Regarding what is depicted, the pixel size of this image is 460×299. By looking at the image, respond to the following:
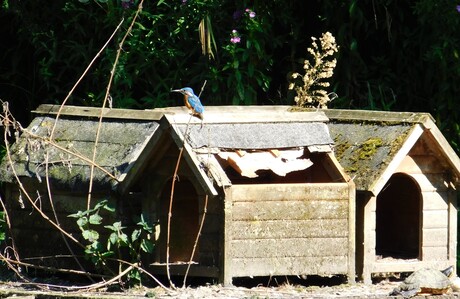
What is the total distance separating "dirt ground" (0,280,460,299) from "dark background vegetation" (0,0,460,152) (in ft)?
11.0

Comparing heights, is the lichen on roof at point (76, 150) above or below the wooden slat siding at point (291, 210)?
above

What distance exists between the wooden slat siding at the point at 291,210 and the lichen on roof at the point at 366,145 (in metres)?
0.29

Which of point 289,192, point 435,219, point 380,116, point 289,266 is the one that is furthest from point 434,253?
point 289,192

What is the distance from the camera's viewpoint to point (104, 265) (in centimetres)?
993

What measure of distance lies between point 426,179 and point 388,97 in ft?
10.3

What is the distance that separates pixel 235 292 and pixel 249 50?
154 inches

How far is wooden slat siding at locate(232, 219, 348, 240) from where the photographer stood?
9633 mm

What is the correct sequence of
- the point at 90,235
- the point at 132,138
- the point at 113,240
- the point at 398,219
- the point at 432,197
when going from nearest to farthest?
1. the point at 113,240
2. the point at 90,235
3. the point at 132,138
4. the point at 432,197
5. the point at 398,219

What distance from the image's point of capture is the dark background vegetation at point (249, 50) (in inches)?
506

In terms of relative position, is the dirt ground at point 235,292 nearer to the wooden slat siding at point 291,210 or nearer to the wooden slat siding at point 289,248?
the wooden slat siding at point 289,248

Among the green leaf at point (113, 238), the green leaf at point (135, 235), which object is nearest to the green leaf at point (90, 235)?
the green leaf at point (113, 238)

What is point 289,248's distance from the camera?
978 centimetres

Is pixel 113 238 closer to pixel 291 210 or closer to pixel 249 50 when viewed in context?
pixel 291 210

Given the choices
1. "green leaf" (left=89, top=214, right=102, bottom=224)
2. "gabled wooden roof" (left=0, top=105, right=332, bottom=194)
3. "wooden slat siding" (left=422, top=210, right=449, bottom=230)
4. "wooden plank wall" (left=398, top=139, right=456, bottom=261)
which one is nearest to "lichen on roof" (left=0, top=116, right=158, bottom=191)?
"gabled wooden roof" (left=0, top=105, right=332, bottom=194)
